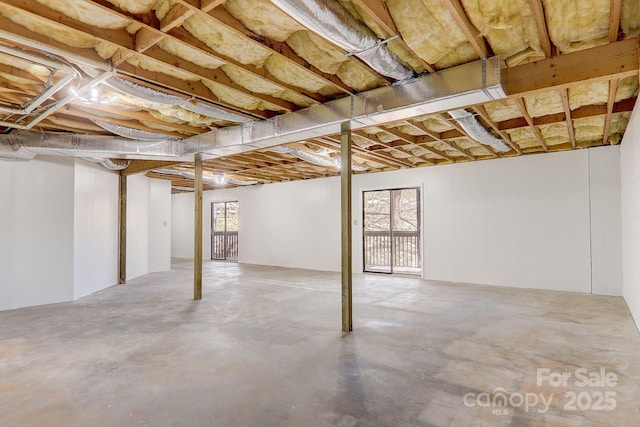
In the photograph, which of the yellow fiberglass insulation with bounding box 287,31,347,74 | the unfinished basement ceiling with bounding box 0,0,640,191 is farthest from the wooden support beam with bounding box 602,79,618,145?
the yellow fiberglass insulation with bounding box 287,31,347,74

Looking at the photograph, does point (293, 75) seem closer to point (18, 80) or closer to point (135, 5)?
point (135, 5)

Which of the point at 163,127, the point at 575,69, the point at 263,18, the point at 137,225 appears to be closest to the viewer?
the point at 263,18

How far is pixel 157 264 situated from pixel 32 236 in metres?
3.68

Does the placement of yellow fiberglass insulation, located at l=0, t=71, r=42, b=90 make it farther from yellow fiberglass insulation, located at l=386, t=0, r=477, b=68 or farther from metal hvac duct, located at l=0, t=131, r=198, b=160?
yellow fiberglass insulation, located at l=386, t=0, r=477, b=68

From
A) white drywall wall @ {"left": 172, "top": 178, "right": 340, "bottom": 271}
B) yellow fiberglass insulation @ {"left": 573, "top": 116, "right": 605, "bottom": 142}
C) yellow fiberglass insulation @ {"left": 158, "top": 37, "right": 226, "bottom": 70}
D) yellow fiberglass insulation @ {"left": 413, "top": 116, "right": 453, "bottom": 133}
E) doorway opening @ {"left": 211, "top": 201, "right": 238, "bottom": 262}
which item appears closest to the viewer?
yellow fiberglass insulation @ {"left": 158, "top": 37, "right": 226, "bottom": 70}

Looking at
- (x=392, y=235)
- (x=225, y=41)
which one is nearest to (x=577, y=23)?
(x=225, y=41)

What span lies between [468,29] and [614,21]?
0.93m

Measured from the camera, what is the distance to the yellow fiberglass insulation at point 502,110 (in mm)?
3822

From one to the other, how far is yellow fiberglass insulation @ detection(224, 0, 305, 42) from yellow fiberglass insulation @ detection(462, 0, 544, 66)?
1.16 meters

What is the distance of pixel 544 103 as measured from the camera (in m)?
3.85

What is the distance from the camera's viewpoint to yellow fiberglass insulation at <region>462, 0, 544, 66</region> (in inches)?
86.9

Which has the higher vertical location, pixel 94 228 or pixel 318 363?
pixel 94 228

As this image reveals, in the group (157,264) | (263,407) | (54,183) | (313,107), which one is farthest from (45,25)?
(157,264)

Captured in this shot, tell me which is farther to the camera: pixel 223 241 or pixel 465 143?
pixel 223 241
